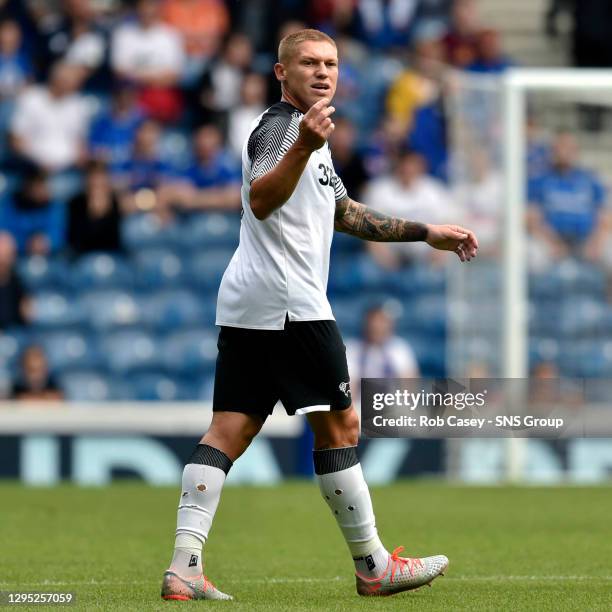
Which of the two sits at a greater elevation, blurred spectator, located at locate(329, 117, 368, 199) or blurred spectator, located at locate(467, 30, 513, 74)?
blurred spectator, located at locate(467, 30, 513, 74)

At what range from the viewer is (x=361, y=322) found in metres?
14.9

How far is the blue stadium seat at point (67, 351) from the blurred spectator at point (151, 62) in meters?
2.79

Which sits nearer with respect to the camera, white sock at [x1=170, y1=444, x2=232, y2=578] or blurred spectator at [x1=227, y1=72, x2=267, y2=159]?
white sock at [x1=170, y1=444, x2=232, y2=578]

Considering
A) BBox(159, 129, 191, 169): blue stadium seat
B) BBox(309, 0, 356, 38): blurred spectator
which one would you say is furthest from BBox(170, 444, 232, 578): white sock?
BBox(309, 0, 356, 38): blurred spectator

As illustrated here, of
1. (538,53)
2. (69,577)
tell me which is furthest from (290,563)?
(538,53)

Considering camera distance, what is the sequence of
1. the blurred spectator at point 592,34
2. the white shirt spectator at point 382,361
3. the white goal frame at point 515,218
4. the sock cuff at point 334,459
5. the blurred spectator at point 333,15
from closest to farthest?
the sock cuff at point 334,459 → the white goal frame at point 515,218 → the white shirt spectator at point 382,361 → the blurred spectator at point 592,34 → the blurred spectator at point 333,15

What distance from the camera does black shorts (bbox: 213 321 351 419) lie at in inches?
206

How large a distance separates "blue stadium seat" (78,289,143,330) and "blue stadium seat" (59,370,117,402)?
0.53 meters

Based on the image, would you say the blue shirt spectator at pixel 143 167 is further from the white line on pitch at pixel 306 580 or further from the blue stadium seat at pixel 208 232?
the white line on pitch at pixel 306 580

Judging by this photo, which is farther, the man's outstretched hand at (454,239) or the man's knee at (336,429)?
the man's outstretched hand at (454,239)

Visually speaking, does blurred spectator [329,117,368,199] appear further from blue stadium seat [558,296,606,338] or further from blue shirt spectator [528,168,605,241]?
blue stadium seat [558,296,606,338]

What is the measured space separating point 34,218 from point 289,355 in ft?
33.9

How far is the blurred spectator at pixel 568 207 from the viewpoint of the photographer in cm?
1280

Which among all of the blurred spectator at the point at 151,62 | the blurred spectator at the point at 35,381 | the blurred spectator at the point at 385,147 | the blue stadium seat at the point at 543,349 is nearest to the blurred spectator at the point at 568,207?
the blue stadium seat at the point at 543,349
